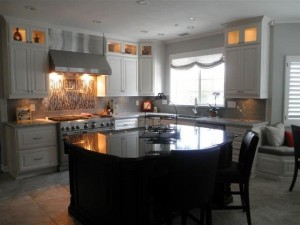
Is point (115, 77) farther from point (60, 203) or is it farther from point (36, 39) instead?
point (60, 203)

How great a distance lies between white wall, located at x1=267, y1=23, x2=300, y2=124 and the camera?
4.84 m

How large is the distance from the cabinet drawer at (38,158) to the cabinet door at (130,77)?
2.31m

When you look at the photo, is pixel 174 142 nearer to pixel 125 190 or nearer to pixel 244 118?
pixel 125 190

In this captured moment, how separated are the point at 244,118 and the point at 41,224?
4064 mm

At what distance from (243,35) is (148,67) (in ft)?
8.15

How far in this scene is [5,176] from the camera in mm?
4641

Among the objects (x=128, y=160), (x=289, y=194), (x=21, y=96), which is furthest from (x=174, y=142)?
(x=21, y=96)

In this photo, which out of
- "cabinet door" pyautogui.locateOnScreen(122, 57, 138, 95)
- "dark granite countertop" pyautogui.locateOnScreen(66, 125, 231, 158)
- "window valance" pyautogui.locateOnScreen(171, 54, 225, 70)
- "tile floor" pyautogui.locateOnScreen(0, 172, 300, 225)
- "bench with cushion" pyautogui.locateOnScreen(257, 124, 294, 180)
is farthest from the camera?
"cabinet door" pyautogui.locateOnScreen(122, 57, 138, 95)

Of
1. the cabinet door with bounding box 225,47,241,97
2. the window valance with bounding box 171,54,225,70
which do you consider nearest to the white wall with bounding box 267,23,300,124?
the cabinet door with bounding box 225,47,241,97

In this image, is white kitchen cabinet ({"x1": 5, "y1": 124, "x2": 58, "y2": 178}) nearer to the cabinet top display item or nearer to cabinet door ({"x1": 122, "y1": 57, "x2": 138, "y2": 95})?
the cabinet top display item

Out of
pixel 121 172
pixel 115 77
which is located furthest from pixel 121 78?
pixel 121 172

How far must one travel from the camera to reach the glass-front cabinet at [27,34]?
15.1 ft

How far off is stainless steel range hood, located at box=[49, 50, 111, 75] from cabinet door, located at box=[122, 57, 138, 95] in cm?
67

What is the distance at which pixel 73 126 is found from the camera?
4910 millimetres
